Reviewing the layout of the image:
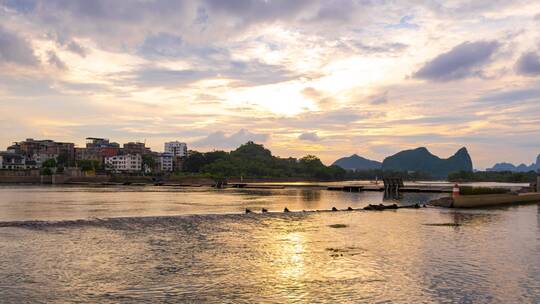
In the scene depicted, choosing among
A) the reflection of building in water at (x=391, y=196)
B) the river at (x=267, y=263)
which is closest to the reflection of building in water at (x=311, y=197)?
the reflection of building in water at (x=391, y=196)

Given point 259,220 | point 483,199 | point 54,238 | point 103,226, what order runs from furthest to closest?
point 483,199 < point 259,220 < point 103,226 < point 54,238

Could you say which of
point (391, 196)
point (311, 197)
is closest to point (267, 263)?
point (311, 197)

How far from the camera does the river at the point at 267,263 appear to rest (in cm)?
1405

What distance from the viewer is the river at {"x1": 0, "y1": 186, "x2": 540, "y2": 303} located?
14047 mm

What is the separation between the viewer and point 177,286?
14.9 meters

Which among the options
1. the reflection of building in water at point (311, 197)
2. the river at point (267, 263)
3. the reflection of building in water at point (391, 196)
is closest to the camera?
the river at point (267, 263)

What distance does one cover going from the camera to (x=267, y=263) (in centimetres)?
1900

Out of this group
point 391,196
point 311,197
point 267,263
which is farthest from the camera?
point 391,196

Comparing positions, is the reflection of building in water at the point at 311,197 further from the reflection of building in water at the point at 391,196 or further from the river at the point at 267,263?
the river at the point at 267,263

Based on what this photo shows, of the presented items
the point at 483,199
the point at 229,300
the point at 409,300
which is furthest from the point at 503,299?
the point at 483,199

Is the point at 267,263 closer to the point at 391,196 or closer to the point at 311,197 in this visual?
the point at 311,197

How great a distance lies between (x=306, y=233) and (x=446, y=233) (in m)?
8.70

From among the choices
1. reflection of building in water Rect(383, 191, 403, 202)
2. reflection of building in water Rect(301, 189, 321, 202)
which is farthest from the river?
reflection of building in water Rect(383, 191, 403, 202)

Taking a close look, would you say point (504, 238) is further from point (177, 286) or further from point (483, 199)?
point (483, 199)
